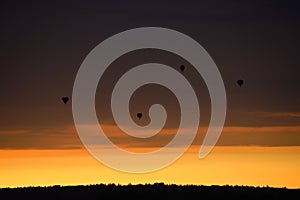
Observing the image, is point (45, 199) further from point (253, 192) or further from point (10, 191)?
point (253, 192)

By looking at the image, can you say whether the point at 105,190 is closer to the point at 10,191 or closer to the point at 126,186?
the point at 126,186

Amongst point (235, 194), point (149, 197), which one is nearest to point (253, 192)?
point (235, 194)

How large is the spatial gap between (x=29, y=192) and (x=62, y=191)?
315cm

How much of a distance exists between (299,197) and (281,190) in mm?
2711

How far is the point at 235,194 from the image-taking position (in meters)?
105

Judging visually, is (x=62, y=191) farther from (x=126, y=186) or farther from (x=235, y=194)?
(x=235, y=194)

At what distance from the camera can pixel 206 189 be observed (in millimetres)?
106375

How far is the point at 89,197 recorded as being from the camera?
4085 inches

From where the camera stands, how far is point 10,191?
107 meters

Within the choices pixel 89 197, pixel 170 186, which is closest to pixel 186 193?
pixel 170 186

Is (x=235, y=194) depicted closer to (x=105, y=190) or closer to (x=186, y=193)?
(x=186, y=193)

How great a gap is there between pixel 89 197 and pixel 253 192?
14861 mm

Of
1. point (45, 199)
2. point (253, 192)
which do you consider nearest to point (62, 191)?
point (45, 199)

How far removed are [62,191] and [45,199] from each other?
235cm
